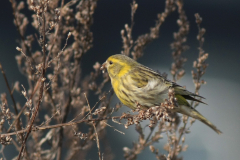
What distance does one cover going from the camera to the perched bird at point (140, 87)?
2.88 metres

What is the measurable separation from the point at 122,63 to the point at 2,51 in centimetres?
273

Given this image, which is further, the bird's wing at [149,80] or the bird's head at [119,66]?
A: the bird's head at [119,66]

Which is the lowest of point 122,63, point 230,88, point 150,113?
point 230,88

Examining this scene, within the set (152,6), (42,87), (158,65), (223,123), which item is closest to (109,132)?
(158,65)

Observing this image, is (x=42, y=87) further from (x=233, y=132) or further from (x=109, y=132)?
(x=233, y=132)

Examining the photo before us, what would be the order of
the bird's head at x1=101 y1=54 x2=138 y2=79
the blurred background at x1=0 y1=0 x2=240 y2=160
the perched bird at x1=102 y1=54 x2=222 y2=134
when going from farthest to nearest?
the blurred background at x1=0 y1=0 x2=240 y2=160, the bird's head at x1=101 y1=54 x2=138 y2=79, the perched bird at x1=102 y1=54 x2=222 y2=134

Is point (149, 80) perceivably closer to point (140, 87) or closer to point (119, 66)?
point (140, 87)

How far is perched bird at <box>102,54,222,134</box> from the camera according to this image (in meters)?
2.88

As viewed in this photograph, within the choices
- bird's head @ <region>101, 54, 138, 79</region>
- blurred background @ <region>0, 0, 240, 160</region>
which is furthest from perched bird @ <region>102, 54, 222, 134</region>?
blurred background @ <region>0, 0, 240, 160</region>

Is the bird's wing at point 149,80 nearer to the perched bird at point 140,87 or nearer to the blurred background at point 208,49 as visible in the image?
the perched bird at point 140,87

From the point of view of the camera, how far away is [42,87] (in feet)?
5.61

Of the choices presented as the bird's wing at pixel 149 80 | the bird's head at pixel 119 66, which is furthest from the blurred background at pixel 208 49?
the bird's wing at pixel 149 80

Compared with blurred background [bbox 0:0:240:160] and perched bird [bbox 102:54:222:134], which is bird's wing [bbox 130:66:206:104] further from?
blurred background [bbox 0:0:240:160]

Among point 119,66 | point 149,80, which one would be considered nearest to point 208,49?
point 119,66
